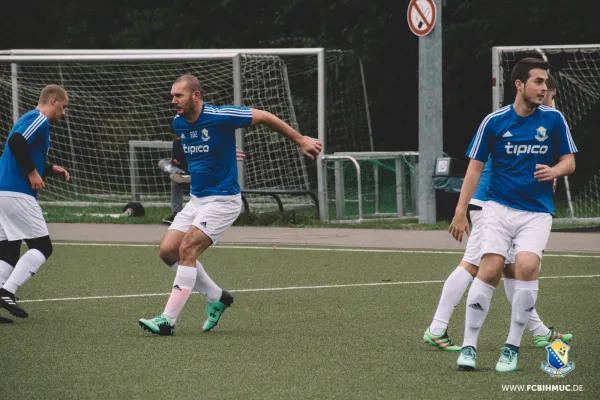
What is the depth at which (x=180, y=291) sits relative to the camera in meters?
8.86

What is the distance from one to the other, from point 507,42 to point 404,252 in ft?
32.7

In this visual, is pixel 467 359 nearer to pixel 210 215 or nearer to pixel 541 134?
pixel 541 134

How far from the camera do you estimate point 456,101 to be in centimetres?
2442

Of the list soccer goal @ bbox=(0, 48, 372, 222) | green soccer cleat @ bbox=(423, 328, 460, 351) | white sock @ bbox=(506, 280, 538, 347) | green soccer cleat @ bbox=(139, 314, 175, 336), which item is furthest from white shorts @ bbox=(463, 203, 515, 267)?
soccer goal @ bbox=(0, 48, 372, 222)

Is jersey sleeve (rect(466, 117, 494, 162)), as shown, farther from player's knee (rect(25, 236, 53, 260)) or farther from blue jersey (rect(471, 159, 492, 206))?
player's knee (rect(25, 236, 53, 260))

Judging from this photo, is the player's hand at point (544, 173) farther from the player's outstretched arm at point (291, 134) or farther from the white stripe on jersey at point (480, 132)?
the player's outstretched arm at point (291, 134)

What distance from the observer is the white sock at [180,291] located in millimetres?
8797

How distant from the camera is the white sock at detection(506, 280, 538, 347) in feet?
23.5

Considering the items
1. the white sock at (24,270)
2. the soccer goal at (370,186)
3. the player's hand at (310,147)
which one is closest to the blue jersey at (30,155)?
the white sock at (24,270)

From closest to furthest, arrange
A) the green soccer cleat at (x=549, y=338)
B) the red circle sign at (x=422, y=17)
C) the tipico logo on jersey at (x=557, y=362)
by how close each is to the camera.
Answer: the tipico logo on jersey at (x=557, y=362) < the green soccer cleat at (x=549, y=338) < the red circle sign at (x=422, y=17)

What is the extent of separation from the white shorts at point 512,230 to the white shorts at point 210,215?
2.39 metres

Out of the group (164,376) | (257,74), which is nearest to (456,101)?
(257,74)

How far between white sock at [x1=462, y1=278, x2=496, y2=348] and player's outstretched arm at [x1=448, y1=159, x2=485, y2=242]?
34 cm

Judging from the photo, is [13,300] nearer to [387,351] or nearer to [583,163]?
[387,351]
